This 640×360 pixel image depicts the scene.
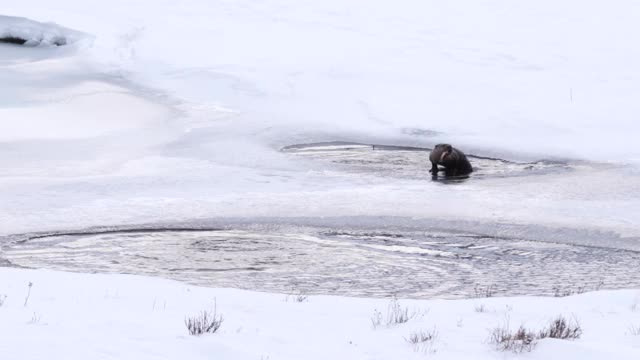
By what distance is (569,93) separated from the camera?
19516 millimetres

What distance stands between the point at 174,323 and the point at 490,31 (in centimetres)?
1962

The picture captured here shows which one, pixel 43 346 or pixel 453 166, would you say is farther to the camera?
pixel 453 166

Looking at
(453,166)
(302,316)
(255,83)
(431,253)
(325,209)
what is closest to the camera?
(302,316)

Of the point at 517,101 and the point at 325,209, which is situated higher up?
the point at 517,101

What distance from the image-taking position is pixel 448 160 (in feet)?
46.5

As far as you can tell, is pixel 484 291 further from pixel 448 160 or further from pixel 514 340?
pixel 448 160

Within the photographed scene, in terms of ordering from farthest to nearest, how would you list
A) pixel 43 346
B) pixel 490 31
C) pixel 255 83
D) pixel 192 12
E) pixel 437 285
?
pixel 192 12 < pixel 490 31 < pixel 255 83 < pixel 437 285 < pixel 43 346

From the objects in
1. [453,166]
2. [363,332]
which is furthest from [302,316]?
[453,166]

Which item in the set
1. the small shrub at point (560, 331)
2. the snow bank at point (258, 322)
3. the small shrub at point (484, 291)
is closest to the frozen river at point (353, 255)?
the small shrub at point (484, 291)

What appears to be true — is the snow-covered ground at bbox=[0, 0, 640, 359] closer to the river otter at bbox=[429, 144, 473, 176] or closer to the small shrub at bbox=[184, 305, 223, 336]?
the small shrub at bbox=[184, 305, 223, 336]

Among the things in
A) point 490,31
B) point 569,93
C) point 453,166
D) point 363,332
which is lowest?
point 363,332

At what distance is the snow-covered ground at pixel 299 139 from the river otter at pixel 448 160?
35cm

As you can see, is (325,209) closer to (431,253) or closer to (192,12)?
(431,253)

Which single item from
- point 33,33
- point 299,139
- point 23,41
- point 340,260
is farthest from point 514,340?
point 23,41
